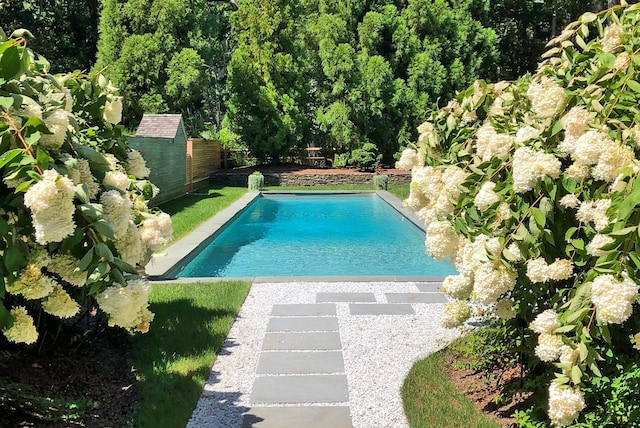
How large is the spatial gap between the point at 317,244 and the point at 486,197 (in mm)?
9523

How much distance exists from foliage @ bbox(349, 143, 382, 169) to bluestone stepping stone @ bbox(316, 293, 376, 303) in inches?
630

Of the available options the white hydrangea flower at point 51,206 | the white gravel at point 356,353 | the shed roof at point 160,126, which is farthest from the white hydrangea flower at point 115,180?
the shed roof at point 160,126

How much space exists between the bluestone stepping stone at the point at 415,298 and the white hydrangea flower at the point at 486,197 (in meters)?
3.90

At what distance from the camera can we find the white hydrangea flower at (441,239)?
11.0 ft

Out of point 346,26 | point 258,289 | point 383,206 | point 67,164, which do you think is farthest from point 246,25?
point 67,164

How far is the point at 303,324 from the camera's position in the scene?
5914 mm

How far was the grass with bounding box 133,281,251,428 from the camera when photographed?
3967mm

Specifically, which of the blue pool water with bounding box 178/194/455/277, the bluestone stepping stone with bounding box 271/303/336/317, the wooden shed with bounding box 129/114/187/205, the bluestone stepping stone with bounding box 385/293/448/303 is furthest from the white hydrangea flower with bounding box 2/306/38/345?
the wooden shed with bounding box 129/114/187/205

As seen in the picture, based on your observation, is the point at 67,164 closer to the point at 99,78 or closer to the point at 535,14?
the point at 99,78

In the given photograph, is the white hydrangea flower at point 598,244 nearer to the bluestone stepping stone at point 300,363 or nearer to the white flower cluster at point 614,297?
the white flower cluster at point 614,297

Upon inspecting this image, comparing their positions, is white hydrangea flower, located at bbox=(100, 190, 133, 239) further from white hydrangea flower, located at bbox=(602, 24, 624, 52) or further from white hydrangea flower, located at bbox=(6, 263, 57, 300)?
white hydrangea flower, located at bbox=(602, 24, 624, 52)

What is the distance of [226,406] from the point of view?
Result: 4.07m

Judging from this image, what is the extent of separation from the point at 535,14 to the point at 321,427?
28.5m

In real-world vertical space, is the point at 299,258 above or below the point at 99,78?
below
